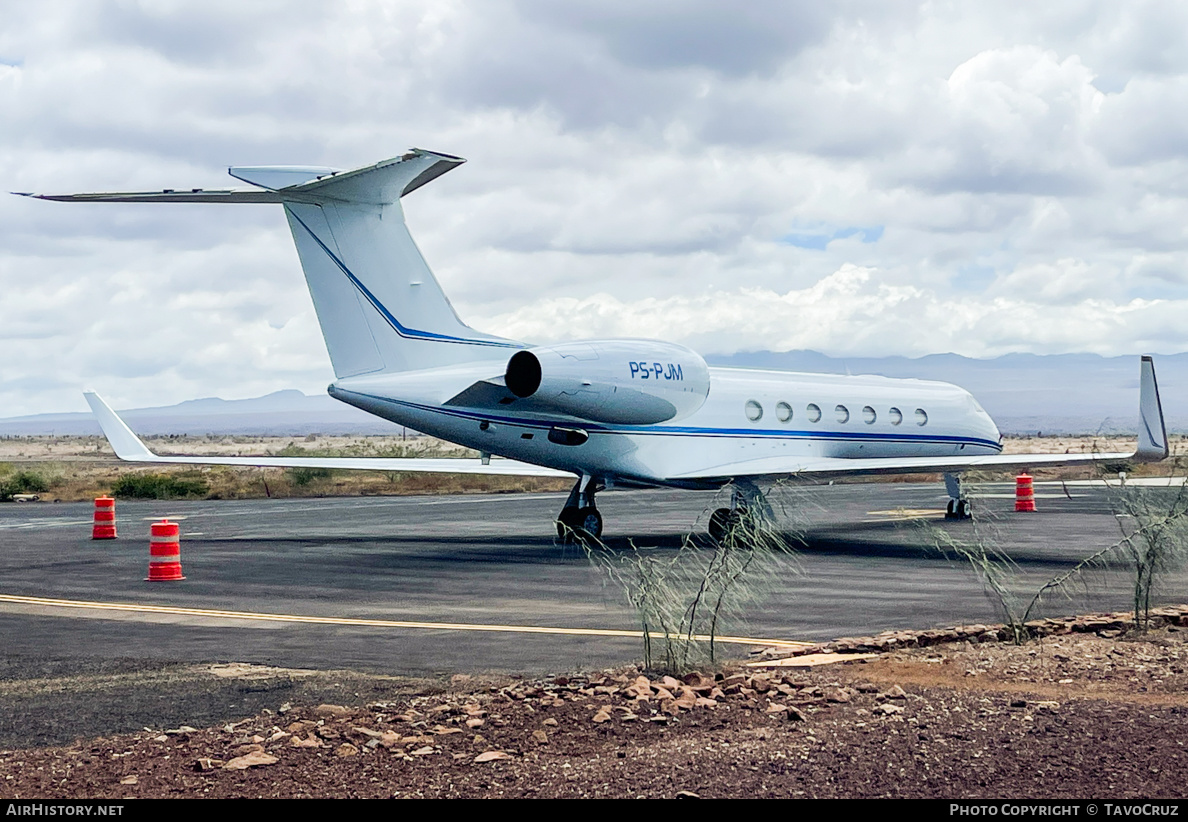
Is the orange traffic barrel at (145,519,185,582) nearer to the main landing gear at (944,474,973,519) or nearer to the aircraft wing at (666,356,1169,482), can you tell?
the aircraft wing at (666,356,1169,482)

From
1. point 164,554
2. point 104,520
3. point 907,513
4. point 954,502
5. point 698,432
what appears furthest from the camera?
point 907,513

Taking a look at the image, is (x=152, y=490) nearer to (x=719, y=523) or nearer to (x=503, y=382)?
(x=719, y=523)

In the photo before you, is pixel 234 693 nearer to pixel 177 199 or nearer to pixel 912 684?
pixel 912 684

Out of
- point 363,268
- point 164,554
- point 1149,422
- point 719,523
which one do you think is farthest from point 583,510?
point 1149,422

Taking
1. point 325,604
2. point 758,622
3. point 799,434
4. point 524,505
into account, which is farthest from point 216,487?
point 758,622

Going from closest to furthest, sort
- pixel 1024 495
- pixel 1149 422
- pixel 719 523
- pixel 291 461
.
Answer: pixel 1149 422 → pixel 719 523 → pixel 291 461 → pixel 1024 495

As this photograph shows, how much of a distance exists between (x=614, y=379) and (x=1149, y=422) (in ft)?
24.9

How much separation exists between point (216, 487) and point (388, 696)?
138ft

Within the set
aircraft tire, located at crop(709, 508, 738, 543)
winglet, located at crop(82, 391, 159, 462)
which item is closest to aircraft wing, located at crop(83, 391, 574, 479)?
winglet, located at crop(82, 391, 159, 462)

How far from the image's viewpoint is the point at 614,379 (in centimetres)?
1995

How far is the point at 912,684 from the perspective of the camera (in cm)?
798

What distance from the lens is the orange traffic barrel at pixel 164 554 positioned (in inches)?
663

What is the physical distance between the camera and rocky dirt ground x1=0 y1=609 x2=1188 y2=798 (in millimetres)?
5801

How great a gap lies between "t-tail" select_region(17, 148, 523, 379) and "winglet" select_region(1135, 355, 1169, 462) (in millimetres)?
9876
